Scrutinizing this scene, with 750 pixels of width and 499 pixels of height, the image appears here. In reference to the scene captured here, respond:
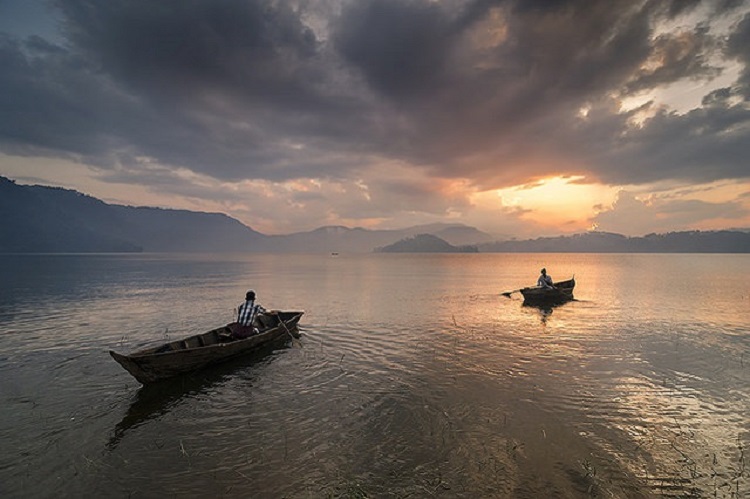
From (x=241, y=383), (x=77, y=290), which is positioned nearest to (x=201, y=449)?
(x=241, y=383)

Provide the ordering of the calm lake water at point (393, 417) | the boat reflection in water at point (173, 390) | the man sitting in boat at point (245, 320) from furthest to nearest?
the man sitting in boat at point (245, 320)
the boat reflection in water at point (173, 390)
the calm lake water at point (393, 417)

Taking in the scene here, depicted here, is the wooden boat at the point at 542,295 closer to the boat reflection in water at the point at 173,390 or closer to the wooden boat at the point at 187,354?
the wooden boat at the point at 187,354

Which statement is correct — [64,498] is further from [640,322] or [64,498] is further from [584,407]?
[640,322]

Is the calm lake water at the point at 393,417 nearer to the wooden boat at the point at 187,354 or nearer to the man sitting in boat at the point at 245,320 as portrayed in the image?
the wooden boat at the point at 187,354

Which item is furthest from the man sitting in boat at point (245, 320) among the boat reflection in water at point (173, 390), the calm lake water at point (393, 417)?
the calm lake water at point (393, 417)

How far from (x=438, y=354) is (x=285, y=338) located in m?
11.3

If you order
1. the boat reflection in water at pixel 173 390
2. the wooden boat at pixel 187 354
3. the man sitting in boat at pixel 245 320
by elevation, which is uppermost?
the man sitting in boat at pixel 245 320

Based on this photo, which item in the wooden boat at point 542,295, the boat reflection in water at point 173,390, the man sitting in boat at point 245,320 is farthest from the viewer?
the wooden boat at point 542,295

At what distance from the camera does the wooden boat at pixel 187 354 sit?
16109mm

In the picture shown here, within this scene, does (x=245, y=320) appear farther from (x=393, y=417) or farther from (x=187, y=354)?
(x=393, y=417)

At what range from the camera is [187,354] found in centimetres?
1769

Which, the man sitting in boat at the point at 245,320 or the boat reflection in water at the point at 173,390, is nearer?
the boat reflection in water at the point at 173,390

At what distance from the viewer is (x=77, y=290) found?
2237 inches

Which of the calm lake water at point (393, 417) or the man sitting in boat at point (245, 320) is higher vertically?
the man sitting in boat at point (245, 320)
